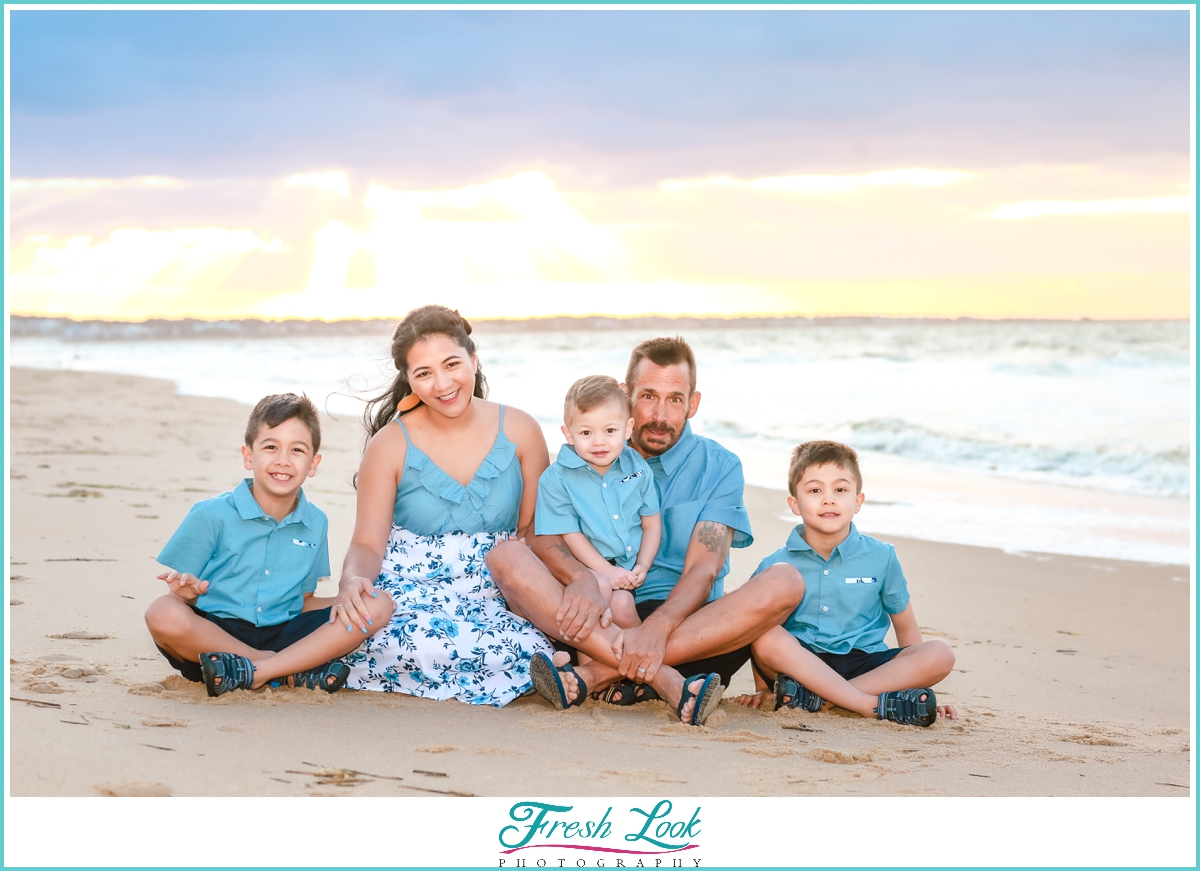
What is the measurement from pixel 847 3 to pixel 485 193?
456 inches

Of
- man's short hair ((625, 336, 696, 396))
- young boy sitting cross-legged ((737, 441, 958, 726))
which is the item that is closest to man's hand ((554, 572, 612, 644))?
young boy sitting cross-legged ((737, 441, 958, 726))

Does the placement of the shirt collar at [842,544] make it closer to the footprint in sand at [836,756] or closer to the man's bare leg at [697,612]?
the man's bare leg at [697,612]

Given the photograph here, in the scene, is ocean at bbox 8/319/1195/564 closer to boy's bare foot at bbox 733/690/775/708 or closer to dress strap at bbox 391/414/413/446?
dress strap at bbox 391/414/413/446

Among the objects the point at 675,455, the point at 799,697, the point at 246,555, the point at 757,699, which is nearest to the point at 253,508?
the point at 246,555

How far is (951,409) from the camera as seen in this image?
51.2 feet

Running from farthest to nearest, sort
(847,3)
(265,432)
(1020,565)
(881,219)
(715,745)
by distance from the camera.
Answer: (881,219)
(1020,565)
(847,3)
(265,432)
(715,745)

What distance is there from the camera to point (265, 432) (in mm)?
3521

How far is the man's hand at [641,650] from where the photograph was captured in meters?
3.32

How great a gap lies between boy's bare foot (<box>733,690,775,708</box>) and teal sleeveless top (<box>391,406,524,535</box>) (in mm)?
1029

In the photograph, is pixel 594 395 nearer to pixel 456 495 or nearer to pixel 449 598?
pixel 456 495

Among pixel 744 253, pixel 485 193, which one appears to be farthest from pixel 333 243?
pixel 744 253

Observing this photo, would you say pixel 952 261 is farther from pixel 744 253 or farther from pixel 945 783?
pixel 945 783

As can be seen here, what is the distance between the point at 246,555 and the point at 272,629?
27 cm

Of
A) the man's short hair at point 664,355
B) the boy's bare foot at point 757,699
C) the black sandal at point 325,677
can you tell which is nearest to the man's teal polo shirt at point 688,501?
the man's short hair at point 664,355
